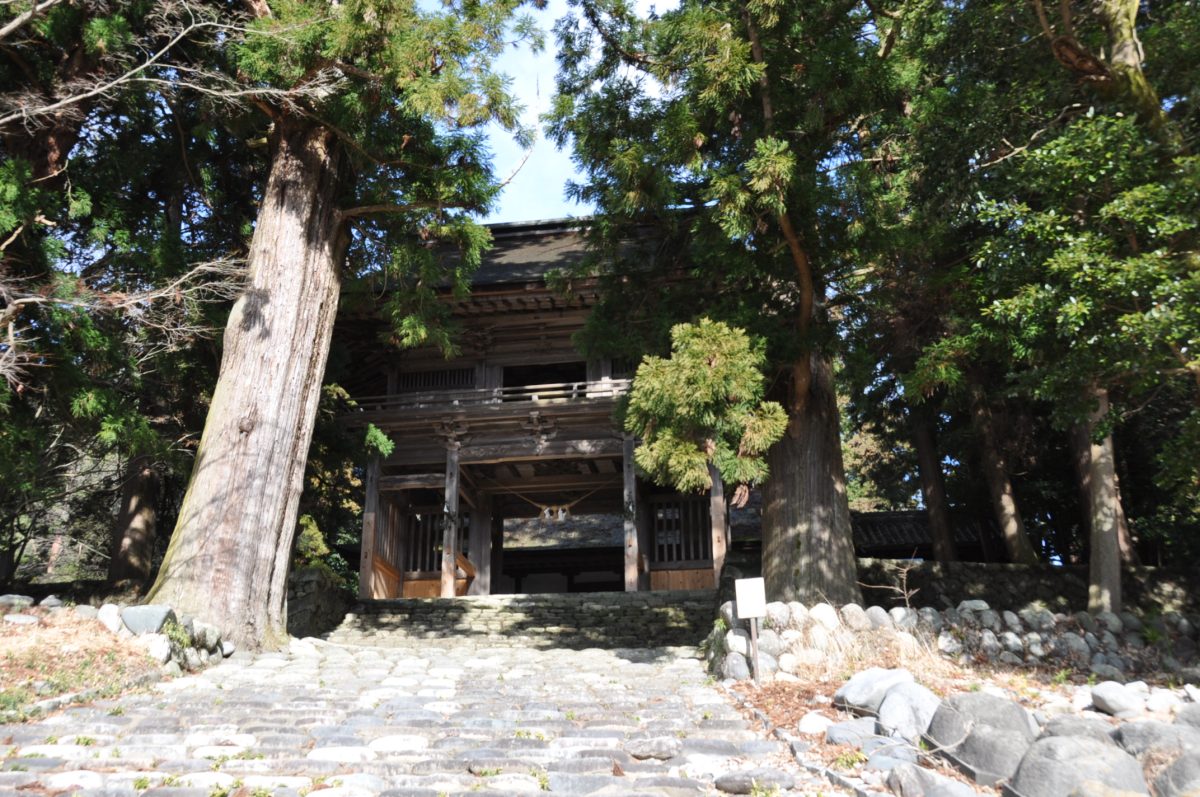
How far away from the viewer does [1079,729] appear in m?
3.79

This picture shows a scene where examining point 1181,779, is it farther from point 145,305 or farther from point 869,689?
point 145,305

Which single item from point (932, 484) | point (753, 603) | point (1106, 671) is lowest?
point (1106, 671)

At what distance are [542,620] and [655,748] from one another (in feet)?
25.7

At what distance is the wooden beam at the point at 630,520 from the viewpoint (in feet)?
43.4

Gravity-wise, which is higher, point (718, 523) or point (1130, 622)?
point (718, 523)

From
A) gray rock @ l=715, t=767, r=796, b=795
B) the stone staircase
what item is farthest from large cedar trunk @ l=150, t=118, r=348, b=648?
gray rock @ l=715, t=767, r=796, b=795

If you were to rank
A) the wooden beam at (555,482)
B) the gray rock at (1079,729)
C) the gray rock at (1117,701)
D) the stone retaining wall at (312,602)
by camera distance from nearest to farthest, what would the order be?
1. the gray rock at (1079,729)
2. the gray rock at (1117,701)
3. the stone retaining wall at (312,602)
4. the wooden beam at (555,482)

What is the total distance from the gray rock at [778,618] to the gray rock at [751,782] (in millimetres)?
2940

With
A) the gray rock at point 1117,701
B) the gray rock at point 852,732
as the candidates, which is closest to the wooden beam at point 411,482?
the gray rock at point 852,732

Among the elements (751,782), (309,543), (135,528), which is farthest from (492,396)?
(751,782)

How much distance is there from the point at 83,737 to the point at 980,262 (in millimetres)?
6854

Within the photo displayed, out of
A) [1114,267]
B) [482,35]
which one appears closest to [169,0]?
[482,35]

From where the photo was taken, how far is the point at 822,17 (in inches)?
323

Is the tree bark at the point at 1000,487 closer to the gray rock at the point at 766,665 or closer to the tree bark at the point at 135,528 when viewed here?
the gray rock at the point at 766,665
